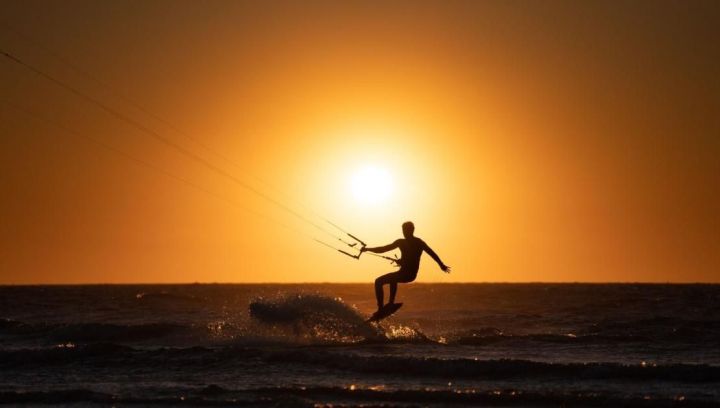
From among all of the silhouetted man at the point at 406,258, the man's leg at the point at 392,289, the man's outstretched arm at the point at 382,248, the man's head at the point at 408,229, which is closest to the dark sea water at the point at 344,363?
the man's leg at the point at 392,289

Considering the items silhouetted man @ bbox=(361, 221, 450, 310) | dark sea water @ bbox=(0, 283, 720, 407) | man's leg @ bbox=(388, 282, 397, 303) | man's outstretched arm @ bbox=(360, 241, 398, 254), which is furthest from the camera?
man's leg @ bbox=(388, 282, 397, 303)

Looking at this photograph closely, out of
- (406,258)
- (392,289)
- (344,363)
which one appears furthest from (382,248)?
(344,363)

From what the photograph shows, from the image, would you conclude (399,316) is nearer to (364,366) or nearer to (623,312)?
(623,312)

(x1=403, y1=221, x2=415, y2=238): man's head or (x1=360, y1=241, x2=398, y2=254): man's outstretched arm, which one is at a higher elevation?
(x1=403, y1=221, x2=415, y2=238): man's head

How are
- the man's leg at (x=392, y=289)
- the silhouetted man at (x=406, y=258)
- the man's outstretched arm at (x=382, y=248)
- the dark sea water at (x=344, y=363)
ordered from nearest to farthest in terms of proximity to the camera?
the dark sea water at (x=344, y=363)
the man's outstretched arm at (x=382, y=248)
the silhouetted man at (x=406, y=258)
the man's leg at (x=392, y=289)

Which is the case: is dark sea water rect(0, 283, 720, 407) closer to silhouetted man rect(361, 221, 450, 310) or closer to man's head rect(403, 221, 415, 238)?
silhouetted man rect(361, 221, 450, 310)

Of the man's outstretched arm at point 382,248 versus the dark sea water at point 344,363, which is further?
the man's outstretched arm at point 382,248

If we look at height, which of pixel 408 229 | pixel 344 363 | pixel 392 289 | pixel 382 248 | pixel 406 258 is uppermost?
pixel 408 229

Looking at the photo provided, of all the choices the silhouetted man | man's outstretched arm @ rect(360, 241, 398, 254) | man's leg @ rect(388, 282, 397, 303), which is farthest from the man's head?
man's leg @ rect(388, 282, 397, 303)

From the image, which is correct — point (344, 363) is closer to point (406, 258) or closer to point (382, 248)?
point (382, 248)

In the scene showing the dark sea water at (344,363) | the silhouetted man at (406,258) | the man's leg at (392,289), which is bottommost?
the dark sea water at (344,363)

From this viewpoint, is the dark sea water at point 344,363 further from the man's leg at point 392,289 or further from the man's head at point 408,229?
the man's head at point 408,229

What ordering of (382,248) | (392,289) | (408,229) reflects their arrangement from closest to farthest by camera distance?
(382,248) < (408,229) < (392,289)

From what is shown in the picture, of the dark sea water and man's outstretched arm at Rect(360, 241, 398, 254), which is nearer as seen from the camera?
the dark sea water
